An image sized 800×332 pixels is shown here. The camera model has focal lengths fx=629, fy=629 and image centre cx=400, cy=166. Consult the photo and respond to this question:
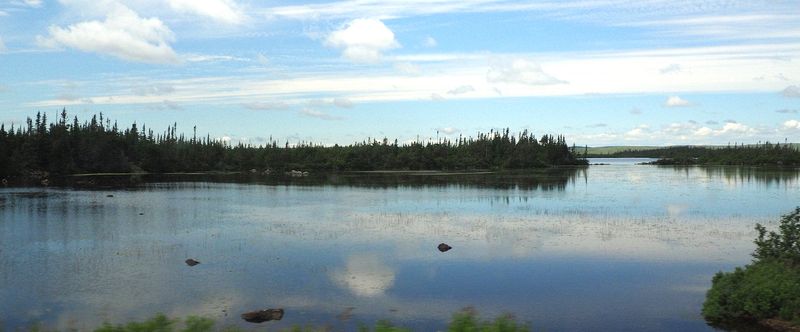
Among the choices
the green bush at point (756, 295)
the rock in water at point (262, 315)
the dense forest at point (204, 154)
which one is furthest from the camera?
the dense forest at point (204, 154)

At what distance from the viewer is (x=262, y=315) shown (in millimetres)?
17734

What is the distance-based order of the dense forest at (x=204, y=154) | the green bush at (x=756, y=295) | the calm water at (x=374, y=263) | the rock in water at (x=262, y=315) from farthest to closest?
1. the dense forest at (x=204, y=154)
2. the calm water at (x=374, y=263)
3. the rock in water at (x=262, y=315)
4. the green bush at (x=756, y=295)

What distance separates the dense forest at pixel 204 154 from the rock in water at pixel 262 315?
11033 cm

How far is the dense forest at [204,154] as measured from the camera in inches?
4865

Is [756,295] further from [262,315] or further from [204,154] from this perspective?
[204,154]

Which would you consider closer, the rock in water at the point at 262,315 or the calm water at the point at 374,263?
the rock in water at the point at 262,315

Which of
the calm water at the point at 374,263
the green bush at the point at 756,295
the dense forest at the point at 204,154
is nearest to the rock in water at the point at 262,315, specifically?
the calm water at the point at 374,263

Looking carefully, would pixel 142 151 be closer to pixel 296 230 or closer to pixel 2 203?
pixel 2 203

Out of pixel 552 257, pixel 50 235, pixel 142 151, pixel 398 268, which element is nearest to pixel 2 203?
pixel 50 235

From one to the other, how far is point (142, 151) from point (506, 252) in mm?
135549

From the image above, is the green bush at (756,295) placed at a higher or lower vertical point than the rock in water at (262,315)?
higher

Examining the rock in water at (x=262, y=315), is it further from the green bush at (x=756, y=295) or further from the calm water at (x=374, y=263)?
the green bush at (x=756, y=295)

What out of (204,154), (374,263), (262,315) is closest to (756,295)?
(262,315)

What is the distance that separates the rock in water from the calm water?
1.24 ft
